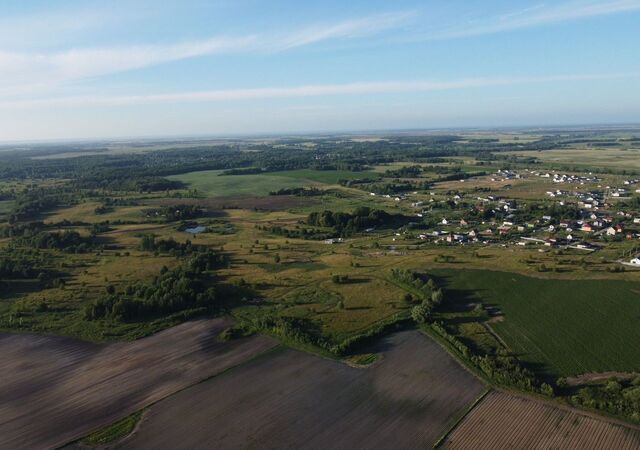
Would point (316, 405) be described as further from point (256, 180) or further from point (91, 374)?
point (256, 180)

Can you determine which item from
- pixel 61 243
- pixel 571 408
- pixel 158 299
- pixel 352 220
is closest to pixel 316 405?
pixel 571 408

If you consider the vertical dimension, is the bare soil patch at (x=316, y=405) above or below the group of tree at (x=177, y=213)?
below

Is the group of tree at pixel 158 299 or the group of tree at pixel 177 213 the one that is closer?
the group of tree at pixel 158 299

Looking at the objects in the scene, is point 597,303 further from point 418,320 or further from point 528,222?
point 528,222

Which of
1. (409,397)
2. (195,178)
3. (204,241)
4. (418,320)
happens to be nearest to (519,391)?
(409,397)

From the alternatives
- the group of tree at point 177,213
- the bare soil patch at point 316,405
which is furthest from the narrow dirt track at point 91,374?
the group of tree at point 177,213

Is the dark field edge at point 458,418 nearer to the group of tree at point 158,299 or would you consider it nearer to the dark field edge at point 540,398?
the dark field edge at point 540,398

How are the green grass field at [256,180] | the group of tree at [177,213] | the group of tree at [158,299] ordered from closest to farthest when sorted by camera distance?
the group of tree at [158,299], the group of tree at [177,213], the green grass field at [256,180]
